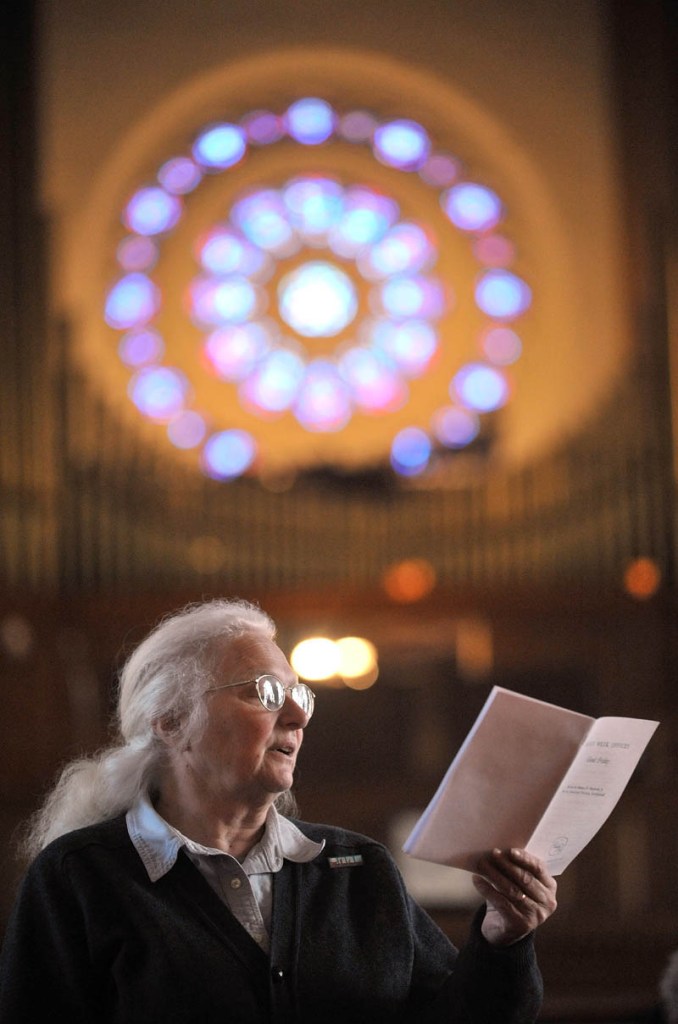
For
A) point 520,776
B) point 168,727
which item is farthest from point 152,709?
point 520,776

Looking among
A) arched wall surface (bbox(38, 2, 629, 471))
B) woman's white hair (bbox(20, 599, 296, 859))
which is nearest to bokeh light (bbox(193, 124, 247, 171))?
arched wall surface (bbox(38, 2, 629, 471))

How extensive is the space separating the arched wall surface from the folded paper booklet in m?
5.36

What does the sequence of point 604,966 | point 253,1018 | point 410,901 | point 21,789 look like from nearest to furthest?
1. point 253,1018
2. point 410,901
3. point 604,966
4. point 21,789

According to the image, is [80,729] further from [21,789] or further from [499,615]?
[499,615]

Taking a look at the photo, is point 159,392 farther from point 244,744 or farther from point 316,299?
point 244,744

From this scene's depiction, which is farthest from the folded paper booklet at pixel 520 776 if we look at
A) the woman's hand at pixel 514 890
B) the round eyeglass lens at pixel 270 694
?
the round eyeglass lens at pixel 270 694

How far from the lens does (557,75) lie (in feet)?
24.9

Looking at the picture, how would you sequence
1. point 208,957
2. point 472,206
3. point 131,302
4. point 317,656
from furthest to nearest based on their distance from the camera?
point 472,206 → point 131,302 → point 317,656 → point 208,957

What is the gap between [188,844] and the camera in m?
2.12

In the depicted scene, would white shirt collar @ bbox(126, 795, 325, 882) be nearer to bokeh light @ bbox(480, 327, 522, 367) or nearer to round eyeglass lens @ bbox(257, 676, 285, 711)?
round eyeglass lens @ bbox(257, 676, 285, 711)

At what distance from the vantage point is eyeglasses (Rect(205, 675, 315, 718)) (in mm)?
2193

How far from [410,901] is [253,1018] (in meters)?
0.38

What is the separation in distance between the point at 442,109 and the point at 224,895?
248 inches

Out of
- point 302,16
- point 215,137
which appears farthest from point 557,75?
point 215,137
